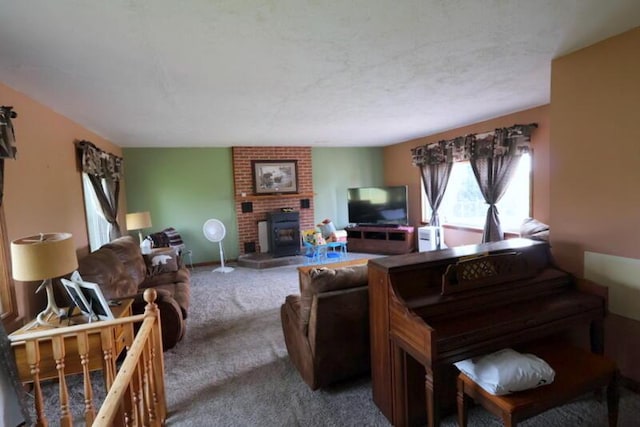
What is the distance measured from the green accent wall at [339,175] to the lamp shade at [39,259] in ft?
16.6

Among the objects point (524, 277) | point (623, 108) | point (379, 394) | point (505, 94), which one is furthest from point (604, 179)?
point (379, 394)

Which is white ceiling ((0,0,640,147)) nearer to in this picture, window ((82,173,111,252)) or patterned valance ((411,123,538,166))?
patterned valance ((411,123,538,166))

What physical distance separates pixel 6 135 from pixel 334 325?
241cm

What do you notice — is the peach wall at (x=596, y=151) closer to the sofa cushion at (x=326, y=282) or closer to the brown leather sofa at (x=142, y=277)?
the sofa cushion at (x=326, y=282)

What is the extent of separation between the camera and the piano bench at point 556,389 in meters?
1.42

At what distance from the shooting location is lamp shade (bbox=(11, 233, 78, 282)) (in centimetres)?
188

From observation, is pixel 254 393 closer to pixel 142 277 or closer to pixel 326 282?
pixel 326 282

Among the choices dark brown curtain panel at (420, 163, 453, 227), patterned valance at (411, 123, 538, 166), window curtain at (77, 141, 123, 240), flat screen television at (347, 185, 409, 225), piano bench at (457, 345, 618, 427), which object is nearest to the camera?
piano bench at (457, 345, 618, 427)

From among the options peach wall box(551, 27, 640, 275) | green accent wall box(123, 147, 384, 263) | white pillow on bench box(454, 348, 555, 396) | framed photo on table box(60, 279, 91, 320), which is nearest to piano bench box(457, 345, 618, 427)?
white pillow on bench box(454, 348, 555, 396)

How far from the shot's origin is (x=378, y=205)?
6.47 m

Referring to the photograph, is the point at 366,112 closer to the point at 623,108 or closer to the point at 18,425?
the point at 623,108

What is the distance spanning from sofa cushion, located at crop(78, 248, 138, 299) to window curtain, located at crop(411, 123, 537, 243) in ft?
15.0

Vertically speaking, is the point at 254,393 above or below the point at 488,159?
below

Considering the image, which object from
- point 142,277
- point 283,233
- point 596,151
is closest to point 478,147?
point 596,151
